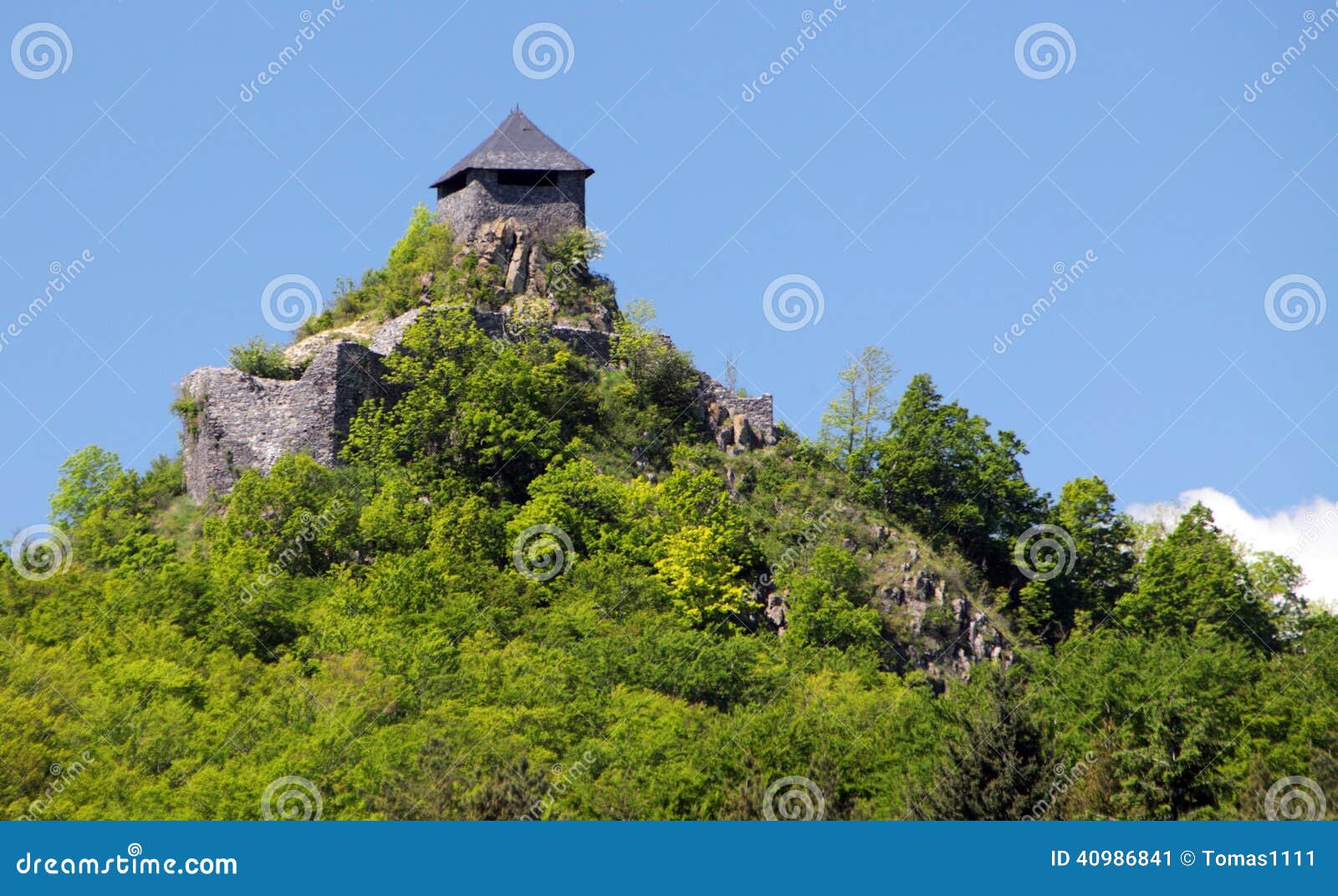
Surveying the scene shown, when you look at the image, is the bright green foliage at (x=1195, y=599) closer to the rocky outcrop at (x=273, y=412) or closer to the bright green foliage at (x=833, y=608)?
the bright green foliage at (x=833, y=608)

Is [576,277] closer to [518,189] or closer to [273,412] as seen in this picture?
[518,189]

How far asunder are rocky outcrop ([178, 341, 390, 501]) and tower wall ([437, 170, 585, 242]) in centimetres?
853

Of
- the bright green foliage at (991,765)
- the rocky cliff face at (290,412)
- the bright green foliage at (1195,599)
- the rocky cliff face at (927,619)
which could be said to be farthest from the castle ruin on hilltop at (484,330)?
the bright green foliage at (991,765)

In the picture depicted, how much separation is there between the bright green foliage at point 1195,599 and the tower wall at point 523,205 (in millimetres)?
19745

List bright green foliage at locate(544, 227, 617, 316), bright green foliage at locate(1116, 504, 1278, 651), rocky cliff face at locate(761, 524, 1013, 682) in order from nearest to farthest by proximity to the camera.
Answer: rocky cliff face at locate(761, 524, 1013, 682)
bright green foliage at locate(1116, 504, 1278, 651)
bright green foliage at locate(544, 227, 617, 316)

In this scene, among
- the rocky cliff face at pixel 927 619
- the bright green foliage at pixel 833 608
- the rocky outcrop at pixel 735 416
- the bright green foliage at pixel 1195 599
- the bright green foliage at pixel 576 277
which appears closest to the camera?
the bright green foliage at pixel 833 608

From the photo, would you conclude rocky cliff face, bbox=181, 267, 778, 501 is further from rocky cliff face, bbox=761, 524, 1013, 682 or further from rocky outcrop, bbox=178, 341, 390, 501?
rocky cliff face, bbox=761, 524, 1013, 682

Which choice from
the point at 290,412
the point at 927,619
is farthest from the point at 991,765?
the point at 290,412

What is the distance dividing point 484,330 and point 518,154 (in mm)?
8944

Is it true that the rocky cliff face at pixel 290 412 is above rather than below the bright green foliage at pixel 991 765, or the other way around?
above

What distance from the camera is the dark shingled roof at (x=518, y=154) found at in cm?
7569

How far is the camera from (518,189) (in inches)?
2970

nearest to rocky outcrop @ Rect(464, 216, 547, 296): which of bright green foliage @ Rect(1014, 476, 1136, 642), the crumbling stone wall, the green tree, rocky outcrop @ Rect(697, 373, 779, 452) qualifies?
the crumbling stone wall

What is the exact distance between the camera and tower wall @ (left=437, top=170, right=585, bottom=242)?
74875 millimetres
